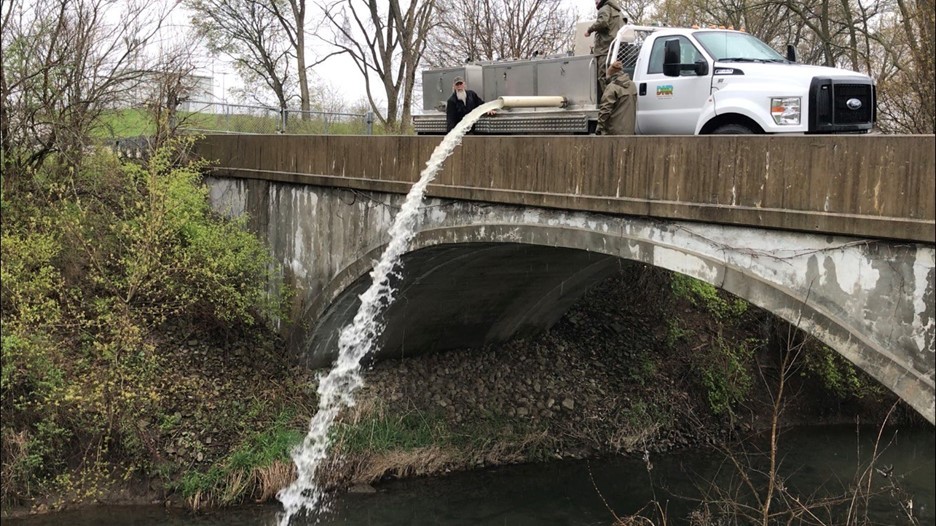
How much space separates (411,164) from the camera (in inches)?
441

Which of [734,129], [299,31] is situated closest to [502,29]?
[299,31]

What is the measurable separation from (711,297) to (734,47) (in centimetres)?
928

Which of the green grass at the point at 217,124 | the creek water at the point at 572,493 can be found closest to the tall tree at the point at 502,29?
the green grass at the point at 217,124

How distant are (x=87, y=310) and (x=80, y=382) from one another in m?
1.60

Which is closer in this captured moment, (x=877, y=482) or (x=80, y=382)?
(x=80, y=382)

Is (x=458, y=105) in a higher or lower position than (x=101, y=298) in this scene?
higher

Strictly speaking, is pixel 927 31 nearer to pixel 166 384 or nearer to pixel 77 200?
pixel 166 384

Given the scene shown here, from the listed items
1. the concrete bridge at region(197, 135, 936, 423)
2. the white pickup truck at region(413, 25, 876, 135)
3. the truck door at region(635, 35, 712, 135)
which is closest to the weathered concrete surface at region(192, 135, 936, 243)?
the concrete bridge at region(197, 135, 936, 423)

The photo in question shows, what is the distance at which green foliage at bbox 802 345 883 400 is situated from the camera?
16.8 m

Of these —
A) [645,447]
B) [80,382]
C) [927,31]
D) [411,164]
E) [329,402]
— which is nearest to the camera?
[927,31]

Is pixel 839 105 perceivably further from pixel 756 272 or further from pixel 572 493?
pixel 572 493

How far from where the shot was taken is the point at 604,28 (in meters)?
10.7

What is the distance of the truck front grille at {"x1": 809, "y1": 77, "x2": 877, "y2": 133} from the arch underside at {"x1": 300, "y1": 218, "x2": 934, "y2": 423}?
6.37 feet

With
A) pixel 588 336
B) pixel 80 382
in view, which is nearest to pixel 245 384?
pixel 80 382
